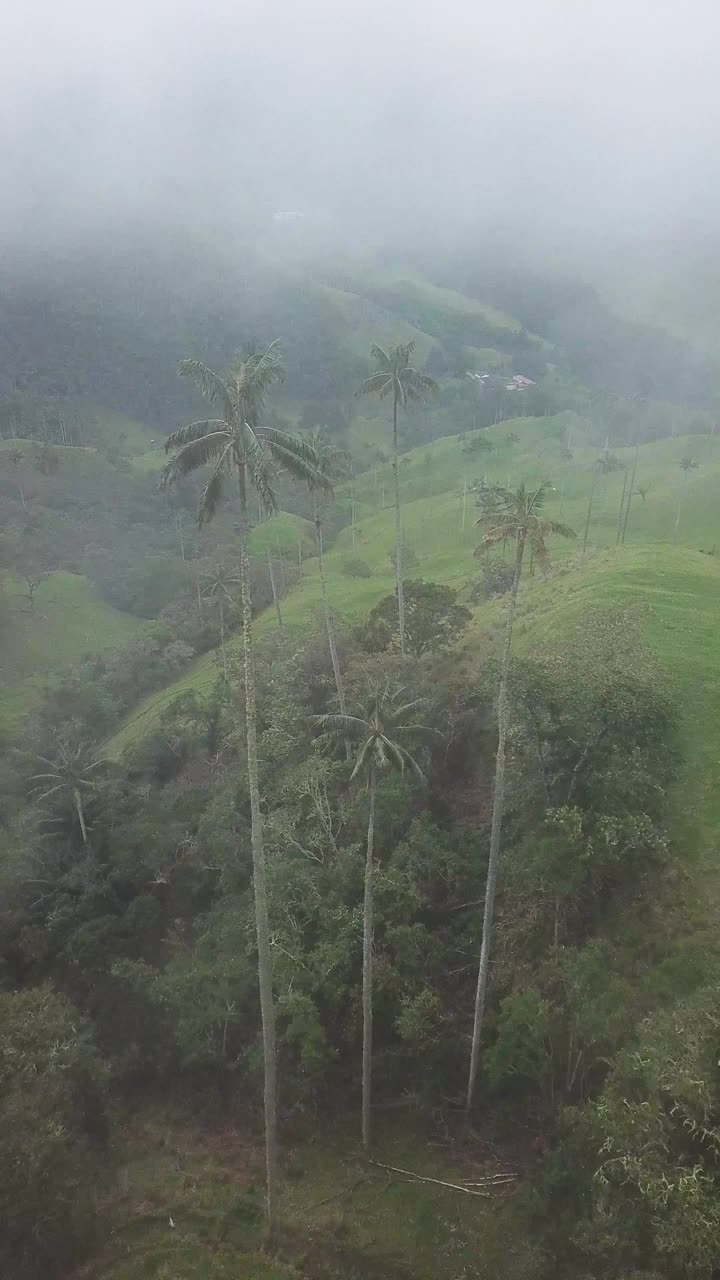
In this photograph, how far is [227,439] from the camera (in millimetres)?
19766

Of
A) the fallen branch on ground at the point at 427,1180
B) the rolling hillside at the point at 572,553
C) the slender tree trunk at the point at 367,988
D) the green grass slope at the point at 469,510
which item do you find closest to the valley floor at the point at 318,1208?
the fallen branch on ground at the point at 427,1180

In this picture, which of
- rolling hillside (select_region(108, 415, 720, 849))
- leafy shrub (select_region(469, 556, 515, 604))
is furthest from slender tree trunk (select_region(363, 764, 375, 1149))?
leafy shrub (select_region(469, 556, 515, 604))

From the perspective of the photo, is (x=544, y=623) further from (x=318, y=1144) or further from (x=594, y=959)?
(x=318, y=1144)

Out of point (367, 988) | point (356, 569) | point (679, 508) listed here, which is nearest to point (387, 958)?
point (367, 988)

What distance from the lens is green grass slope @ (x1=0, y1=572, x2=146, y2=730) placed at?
89.2 metres

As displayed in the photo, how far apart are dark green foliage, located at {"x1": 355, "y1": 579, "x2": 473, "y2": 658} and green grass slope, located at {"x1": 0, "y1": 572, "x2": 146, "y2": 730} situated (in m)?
46.1

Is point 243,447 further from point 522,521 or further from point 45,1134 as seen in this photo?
point 45,1134

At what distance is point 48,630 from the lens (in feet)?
335

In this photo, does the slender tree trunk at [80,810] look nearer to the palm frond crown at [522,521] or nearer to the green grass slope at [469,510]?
the green grass slope at [469,510]

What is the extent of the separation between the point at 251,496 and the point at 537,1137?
2304 cm

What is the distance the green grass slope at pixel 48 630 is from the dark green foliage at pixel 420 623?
46.1 m

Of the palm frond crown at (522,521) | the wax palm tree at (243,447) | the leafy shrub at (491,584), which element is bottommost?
the leafy shrub at (491,584)

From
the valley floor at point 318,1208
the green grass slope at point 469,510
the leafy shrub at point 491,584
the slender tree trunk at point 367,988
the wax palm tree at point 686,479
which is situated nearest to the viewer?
the valley floor at point 318,1208

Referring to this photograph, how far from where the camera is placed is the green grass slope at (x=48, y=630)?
8919 cm
